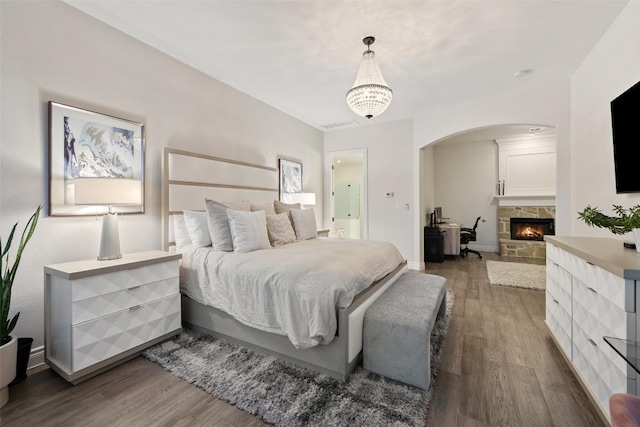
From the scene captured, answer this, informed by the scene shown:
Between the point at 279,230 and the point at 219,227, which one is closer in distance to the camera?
the point at 219,227

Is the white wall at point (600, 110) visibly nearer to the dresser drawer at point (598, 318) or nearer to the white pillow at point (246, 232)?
the dresser drawer at point (598, 318)

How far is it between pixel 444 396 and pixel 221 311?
5.78 feet

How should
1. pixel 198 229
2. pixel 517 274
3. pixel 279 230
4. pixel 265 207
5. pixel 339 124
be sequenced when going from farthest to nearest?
pixel 339 124
pixel 517 274
pixel 265 207
pixel 279 230
pixel 198 229

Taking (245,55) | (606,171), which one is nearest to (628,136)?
(606,171)

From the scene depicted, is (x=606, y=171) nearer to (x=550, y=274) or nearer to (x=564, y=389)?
(x=550, y=274)

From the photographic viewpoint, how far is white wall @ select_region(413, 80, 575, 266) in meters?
3.58

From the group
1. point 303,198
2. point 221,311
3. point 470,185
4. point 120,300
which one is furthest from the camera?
point 470,185

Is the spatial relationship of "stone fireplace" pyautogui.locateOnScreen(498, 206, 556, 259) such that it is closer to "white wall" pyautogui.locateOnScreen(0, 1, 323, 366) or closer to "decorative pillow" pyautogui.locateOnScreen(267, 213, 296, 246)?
"decorative pillow" pyautogui.locateOnScreen(267, 213, 296, 246)

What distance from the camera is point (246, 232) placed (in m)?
2.59

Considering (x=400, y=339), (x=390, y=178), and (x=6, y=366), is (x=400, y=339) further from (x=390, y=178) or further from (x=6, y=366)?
(x=390, y=178)

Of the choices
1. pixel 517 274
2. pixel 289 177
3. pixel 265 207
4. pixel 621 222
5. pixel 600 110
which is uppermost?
pixel 600 110

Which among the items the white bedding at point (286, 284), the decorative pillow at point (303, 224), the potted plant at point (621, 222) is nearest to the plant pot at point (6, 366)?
the white bedding at point (286, 284)

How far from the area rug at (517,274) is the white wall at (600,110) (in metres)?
0.97

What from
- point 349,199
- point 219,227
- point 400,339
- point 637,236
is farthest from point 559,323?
point 349,199
